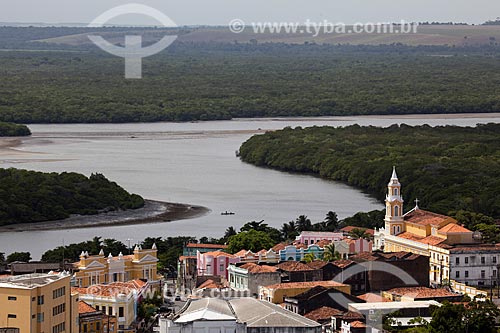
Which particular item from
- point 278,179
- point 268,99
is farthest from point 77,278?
point 268,99

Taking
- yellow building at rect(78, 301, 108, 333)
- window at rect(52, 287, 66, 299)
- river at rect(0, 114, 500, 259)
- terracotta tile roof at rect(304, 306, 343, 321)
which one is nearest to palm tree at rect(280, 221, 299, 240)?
river at rect(0, 114, 500, 259)

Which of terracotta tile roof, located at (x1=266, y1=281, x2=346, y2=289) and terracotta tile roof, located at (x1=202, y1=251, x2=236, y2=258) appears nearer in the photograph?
terracotta tile roof, located at (x1=266, y1=281, x2=346, y2=289)

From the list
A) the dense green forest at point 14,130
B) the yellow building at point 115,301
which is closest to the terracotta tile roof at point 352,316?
the yellow building at point 115,301

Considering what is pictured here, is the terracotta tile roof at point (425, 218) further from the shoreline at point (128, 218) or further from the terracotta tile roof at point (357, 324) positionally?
the shoreline at point (128, 218)

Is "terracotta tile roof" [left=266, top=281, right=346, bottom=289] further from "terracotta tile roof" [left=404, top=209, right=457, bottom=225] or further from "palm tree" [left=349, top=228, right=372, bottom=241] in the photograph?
"palm tree" [left=349, top=228, right=372, bottom=241]

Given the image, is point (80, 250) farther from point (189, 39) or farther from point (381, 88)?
point (189, 39)

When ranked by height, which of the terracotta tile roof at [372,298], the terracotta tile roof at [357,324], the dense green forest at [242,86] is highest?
the dense green forest at [242,86]
